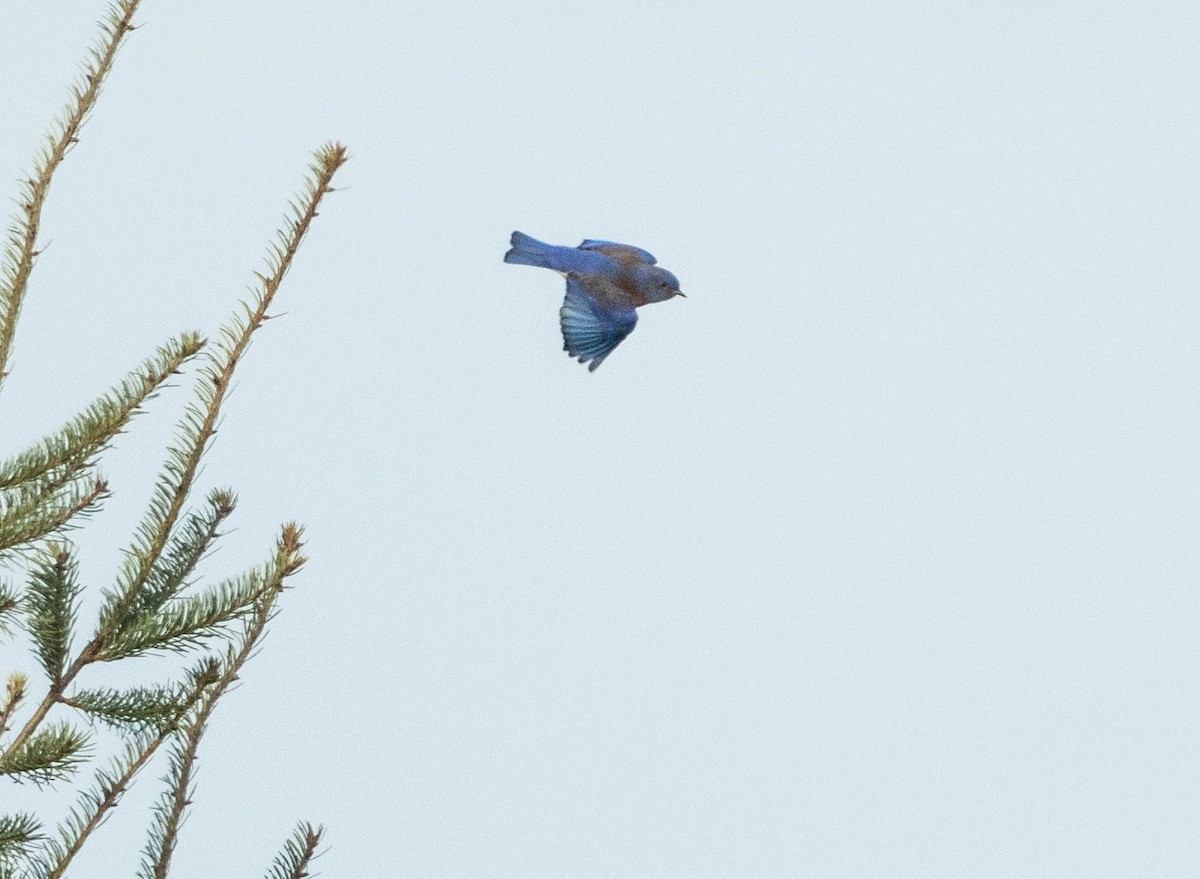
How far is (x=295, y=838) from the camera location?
413 cm

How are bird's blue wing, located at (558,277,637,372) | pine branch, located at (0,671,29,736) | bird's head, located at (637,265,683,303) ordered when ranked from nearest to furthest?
1. pine branch, located at (0,671,29,736)
2. bird's blue wing, located at (558,277,637,372)
3. bird's head, located at (637,265,683,303)

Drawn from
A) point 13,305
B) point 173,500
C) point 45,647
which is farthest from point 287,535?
point 13,305

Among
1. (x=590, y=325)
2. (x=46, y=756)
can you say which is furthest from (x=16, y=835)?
(x=590, y=325)

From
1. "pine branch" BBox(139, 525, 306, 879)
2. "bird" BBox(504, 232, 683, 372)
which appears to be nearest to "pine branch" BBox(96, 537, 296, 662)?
"pine branch" BBox(139, 525, 306, 879)

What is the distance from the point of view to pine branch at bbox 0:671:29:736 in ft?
12.8

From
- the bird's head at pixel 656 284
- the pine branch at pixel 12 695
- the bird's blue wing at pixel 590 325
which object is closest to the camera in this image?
the pine branch at pixel 12 695

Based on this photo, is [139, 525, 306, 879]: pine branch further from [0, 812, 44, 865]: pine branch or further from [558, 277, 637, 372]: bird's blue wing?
[558, 277, 637, 372]: bird's blue wing

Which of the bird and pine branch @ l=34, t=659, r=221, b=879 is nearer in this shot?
pine branch @ l=34, t=659, r=221, b=879

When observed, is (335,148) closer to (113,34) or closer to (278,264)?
(278,264)

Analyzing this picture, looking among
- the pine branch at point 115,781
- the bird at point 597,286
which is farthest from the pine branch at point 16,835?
the bird at point 597,286

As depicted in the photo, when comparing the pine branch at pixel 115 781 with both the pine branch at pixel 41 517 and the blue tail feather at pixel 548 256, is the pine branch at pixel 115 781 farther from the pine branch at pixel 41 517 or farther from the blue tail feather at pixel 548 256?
the blue tail feather at pixel 548 256

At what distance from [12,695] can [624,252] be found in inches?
206

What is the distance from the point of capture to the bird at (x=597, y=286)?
811 cm

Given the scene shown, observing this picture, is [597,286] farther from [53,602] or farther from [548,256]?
[53,602]
